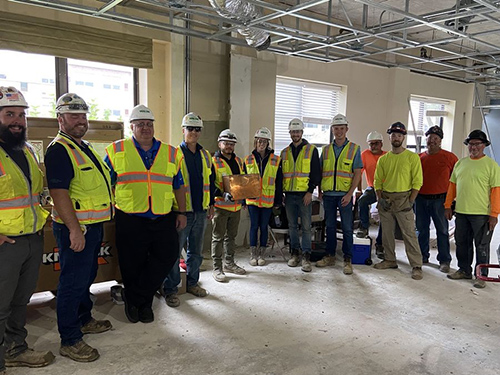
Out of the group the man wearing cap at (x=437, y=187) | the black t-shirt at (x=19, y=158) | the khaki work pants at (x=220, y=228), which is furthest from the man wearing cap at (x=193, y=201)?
the man wearing cap at (x=437, y=187)

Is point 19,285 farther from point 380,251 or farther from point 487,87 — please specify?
point 487,87

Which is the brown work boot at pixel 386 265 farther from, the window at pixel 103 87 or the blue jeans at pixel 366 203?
the window at pixel 103 87

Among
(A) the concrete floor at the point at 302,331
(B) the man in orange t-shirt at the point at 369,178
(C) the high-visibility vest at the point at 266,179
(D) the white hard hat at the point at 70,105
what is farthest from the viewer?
(B) the man in orange t-shirt at the point at 369,178

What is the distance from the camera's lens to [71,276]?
2.40 metres

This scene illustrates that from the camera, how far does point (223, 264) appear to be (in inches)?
172

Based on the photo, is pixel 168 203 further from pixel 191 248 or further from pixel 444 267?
pixel 444 267

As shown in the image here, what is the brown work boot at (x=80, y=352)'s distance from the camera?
8.03ft

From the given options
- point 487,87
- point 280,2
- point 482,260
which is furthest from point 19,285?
point 487,87

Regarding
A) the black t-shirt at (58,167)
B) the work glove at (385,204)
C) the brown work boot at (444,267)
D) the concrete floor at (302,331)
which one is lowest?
the concrete floor at (302,331)

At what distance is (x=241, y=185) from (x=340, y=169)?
119 centimetres

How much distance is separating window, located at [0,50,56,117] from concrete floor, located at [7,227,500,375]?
2041mm

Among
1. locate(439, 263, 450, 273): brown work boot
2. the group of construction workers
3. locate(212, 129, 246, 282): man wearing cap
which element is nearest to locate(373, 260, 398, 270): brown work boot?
the group of construction workers

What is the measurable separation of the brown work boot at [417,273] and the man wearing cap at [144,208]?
8.75ft

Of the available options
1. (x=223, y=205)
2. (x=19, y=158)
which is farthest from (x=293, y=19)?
(x=19, y=158)
